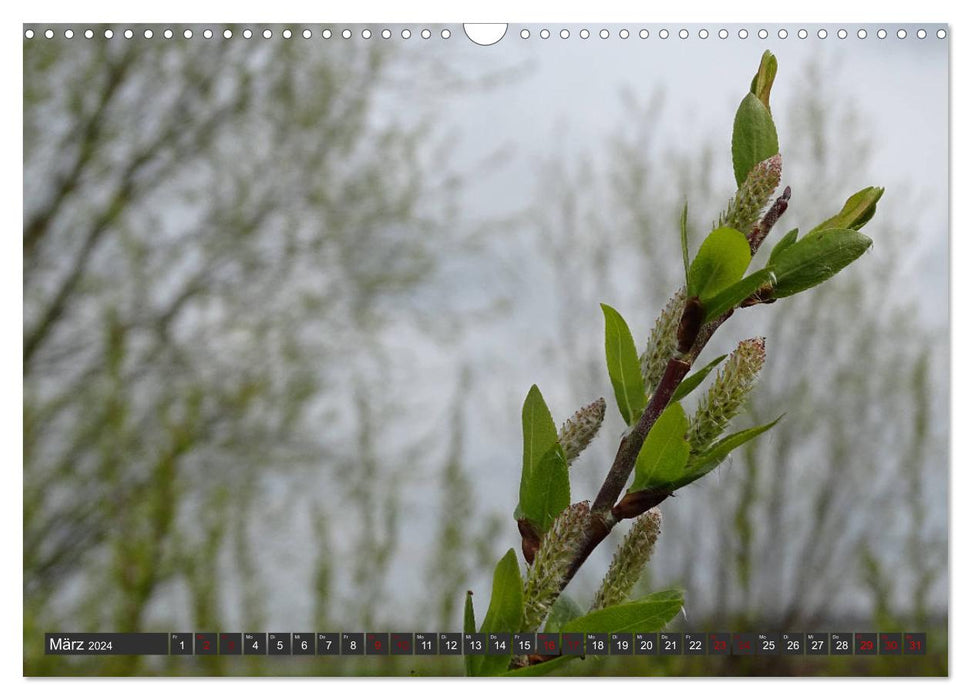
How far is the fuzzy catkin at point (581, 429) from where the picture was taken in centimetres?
22

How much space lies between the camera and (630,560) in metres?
0.22

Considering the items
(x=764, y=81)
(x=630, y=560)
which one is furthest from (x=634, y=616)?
(x=764, y=81)

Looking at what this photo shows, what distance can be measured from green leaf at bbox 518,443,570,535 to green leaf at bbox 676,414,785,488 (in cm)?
3

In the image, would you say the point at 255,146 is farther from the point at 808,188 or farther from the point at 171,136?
the point at 808,188

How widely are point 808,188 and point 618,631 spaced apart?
4.30 ft

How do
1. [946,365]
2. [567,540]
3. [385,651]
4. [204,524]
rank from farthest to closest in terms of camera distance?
1. [204,524]
2. [946,365]
3. [385,651]
4. [567,540]

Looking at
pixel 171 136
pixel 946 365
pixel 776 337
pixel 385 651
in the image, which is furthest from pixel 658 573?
pixel 171 136

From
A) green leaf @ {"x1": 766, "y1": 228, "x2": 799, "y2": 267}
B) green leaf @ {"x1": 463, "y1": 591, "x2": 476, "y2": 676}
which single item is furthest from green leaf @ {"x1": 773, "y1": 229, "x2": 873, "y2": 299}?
green leaf @ {"x1": 463, "y1": 591, "x2": 476, "y2": 676}

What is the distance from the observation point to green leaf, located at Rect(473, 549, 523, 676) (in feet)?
0.67

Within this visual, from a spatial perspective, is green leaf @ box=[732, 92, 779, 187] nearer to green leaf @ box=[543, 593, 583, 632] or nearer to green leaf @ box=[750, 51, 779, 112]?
green leaf @ box=[750, 51, 779, 112]

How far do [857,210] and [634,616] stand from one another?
11 centimetres

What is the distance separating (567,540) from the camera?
0.20 metres

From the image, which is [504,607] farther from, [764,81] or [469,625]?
[764,81]

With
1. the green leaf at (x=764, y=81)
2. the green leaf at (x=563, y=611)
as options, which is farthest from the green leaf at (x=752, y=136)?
the green leaf at (x=563, y=611)
